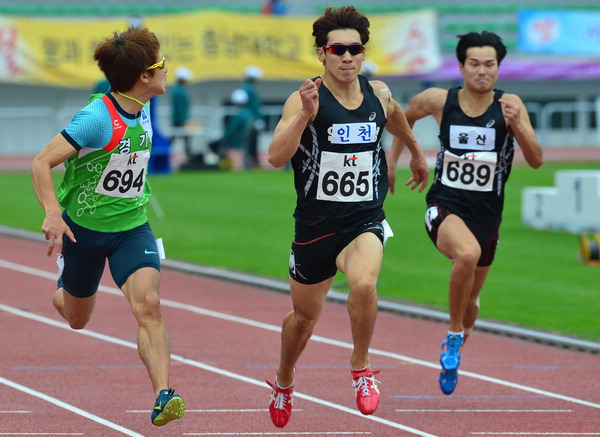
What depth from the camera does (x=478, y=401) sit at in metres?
8.30

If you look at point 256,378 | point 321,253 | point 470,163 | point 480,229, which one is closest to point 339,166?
point 321,253

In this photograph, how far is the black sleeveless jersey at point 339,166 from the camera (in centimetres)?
711

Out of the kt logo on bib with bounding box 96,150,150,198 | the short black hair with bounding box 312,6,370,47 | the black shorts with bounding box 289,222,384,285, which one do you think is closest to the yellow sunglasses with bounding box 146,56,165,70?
the kt logo on bib with bounding box 96,150,150,198

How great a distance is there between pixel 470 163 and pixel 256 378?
2.03m

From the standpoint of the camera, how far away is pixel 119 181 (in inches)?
280

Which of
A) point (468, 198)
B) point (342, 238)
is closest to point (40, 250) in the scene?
point (468, 198)

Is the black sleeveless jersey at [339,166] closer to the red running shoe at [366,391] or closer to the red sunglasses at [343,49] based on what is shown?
the red sunglasses at [343,49]

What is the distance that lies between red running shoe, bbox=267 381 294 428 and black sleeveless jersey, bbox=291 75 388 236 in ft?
2.93

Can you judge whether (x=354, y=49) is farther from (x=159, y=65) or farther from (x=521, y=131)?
(x=521, y=131)

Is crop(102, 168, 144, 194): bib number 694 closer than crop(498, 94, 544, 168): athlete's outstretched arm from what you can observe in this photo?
Yes

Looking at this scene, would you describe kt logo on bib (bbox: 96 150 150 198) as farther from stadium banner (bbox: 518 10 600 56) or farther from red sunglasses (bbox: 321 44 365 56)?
stadium banner (bbox: 518 10 600 56)

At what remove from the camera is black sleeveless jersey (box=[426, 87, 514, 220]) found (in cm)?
869

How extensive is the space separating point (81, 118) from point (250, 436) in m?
1.92

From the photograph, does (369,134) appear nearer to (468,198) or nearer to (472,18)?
(468,198)
